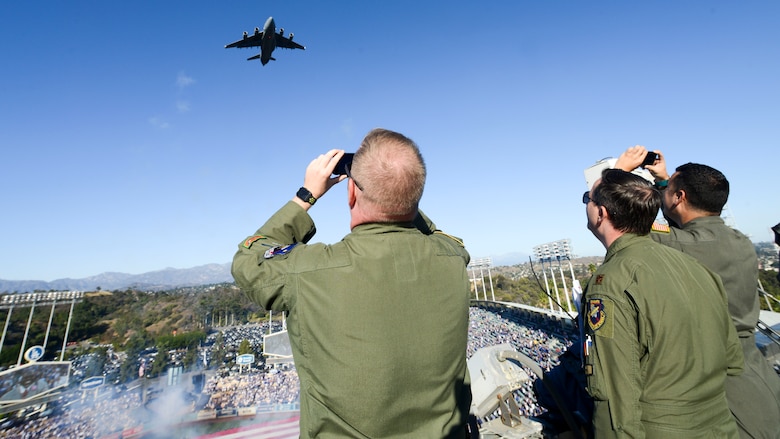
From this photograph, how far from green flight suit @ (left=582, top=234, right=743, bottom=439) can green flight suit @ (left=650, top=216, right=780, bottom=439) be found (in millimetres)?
543

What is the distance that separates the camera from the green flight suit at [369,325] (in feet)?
3.87

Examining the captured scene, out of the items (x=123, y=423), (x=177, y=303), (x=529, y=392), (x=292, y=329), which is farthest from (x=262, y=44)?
(x=177, y=303)

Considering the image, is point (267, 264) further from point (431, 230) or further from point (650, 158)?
point (650, 158)

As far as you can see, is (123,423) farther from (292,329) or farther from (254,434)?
(292,329)

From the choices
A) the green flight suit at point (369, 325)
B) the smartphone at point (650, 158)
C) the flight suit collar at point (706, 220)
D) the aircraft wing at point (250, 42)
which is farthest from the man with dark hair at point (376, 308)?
the aircraft wing at point (250, 42)

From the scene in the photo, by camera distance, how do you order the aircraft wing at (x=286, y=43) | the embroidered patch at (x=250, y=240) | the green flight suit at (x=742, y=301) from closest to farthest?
the embroidered patch at (x=250, y=240) → the green flight suit at (x=742, y=301) → the aircraft wing at (x=286, y=43)

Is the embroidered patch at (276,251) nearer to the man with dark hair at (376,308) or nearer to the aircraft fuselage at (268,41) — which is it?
the man with dark hair at (376,308)

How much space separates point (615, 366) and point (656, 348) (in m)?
0.21

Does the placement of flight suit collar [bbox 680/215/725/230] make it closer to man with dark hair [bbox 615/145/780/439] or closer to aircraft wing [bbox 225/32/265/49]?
man with dark hair [bbox 615/145/780/439]

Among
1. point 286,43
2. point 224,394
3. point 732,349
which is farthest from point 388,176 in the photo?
point 224,394

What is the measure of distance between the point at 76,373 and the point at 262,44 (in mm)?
37516

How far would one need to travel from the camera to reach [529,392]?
1591 centimetres

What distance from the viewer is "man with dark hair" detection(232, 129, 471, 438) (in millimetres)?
1182

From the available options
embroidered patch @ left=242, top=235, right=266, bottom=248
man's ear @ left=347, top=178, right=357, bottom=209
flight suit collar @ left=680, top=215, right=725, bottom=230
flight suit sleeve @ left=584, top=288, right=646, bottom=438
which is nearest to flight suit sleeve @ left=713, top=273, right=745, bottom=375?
flight suit sleeve @ left=584, top=288, right=646, bottom=438
